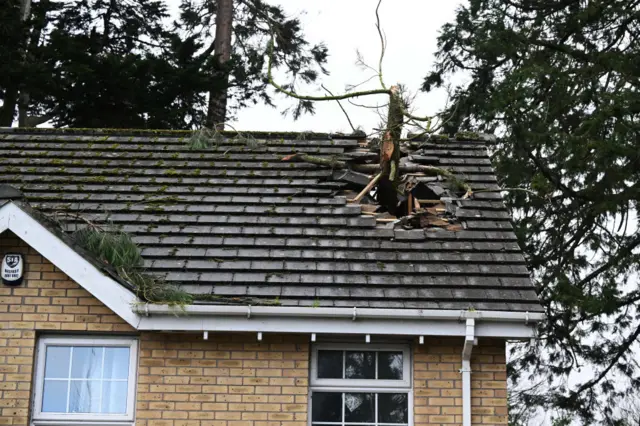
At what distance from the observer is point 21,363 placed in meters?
9.15

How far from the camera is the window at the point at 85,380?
29.9 feet

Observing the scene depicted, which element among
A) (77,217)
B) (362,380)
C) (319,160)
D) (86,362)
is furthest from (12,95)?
(362,380)

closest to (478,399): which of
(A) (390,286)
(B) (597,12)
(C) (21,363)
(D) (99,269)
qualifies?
(A) (390,286)

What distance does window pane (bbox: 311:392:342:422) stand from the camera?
9141mm

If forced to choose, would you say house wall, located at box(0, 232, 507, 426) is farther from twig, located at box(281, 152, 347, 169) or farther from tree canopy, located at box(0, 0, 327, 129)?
tree canopy, located at box(0, 0, 327, 129)

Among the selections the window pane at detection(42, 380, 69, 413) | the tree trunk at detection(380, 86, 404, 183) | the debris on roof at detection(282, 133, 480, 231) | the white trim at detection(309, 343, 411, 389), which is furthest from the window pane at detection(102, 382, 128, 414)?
the tree trunk at detection(380, 86, 404, 183)

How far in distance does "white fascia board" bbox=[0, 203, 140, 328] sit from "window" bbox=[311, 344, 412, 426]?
1.89 metres

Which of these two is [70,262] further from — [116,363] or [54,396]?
[54,396]

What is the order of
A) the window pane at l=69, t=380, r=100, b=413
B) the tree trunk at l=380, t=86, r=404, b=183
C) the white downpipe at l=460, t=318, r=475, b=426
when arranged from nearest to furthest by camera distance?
the white downpipe at l=460, t=318, r=475, b=426, the window pane at l=69, t=380, r=100, b=413, the tree trunk at l=380, t=86, r=404, b=183

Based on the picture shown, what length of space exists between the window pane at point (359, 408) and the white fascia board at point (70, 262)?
7.12ft

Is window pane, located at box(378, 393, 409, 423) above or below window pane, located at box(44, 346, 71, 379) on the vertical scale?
below

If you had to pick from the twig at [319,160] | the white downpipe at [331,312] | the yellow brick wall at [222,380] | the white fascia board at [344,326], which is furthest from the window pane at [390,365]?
the twig at [319,160]

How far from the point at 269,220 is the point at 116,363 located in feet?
7.63

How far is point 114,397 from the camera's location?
9180mm
